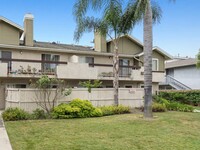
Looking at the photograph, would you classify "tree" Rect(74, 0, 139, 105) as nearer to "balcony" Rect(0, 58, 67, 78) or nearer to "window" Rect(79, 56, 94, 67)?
"balcony" Rect(0, 58, 67, 78)

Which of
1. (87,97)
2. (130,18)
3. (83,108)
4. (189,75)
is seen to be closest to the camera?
(83,108)

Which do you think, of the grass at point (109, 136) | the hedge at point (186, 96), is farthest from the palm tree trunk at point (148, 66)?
the hedge at point (186, 96)

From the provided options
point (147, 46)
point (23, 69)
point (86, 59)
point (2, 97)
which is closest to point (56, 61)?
point (23, 69)

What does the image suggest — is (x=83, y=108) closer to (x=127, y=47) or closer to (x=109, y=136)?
(x=109, y=136)

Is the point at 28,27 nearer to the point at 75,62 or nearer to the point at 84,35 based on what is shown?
the point at 75,62

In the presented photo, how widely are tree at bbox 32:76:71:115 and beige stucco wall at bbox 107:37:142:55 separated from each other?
11.9 m

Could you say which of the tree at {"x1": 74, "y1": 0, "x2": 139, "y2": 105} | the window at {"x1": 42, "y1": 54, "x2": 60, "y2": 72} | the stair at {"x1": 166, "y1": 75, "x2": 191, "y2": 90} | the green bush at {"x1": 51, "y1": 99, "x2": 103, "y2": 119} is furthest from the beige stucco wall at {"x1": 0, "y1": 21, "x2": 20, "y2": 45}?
the stair at {"x1": 166, "y1": 75, "x2": 191, "y2": 90}

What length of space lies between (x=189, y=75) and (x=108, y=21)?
79.4 ft

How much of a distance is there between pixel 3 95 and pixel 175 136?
15.7 m

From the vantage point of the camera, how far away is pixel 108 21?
1792 cm

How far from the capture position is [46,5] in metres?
21.7

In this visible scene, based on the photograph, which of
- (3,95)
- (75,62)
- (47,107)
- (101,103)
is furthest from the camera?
(75,62)

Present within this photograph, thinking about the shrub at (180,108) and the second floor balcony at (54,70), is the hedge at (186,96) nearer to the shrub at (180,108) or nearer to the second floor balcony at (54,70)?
the second floor balcony at (54,70)

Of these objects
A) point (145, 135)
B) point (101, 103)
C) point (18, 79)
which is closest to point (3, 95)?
point (18, 79)
